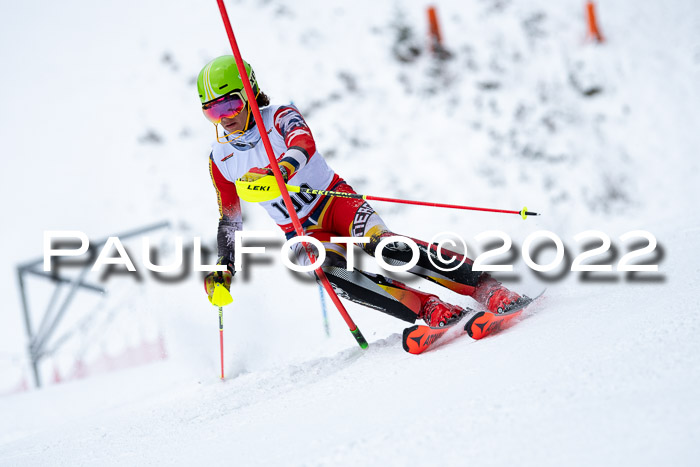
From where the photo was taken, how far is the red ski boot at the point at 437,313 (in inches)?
106

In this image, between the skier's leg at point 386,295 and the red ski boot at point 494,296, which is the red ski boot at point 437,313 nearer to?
the skier's leg at point 386,295

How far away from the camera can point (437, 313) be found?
2.72 metres

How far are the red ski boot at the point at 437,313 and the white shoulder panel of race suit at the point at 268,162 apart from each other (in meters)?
0.74

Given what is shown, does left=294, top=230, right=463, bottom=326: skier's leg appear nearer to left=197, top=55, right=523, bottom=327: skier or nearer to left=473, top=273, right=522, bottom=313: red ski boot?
left=197, top=55, right=523, bottom=327: skier

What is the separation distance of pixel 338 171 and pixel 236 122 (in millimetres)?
5157

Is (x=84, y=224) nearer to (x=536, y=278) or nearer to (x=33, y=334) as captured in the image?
(x=33, y=334)

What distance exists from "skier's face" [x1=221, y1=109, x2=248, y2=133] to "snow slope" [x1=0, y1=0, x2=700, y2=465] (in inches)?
46.5

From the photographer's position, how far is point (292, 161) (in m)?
2.64

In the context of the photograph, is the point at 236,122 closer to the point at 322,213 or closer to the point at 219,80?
the point at 219,80

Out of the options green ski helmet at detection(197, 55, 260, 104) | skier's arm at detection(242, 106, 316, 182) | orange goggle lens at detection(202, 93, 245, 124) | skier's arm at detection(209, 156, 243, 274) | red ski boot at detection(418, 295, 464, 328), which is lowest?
red ski boot at detection(418, 295, 464, 328)

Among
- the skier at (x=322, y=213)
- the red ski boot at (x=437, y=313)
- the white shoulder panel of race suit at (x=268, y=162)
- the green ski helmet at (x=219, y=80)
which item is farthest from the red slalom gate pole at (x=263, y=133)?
the red ski boot at (x=437, y=313)

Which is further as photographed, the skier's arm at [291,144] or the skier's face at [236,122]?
the skier's face at [236,122]

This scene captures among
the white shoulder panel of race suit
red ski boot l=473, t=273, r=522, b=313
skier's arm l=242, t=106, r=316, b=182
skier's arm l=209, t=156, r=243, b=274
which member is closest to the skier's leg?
red ski boot l=473, t=273, r=522, b=313

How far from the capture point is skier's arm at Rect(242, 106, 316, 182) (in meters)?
2.63
